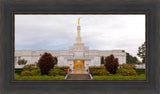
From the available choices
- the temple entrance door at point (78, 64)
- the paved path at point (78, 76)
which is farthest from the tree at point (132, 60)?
the paved path at point (78, 76)

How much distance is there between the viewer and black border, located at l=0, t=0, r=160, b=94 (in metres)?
2.05

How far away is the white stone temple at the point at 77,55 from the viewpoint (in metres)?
14.3

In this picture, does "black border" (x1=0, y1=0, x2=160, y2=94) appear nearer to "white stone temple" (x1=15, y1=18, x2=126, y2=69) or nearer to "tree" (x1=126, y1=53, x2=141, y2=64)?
"white stone temple" (x1=15, y1=18, x2=126, y2=69)

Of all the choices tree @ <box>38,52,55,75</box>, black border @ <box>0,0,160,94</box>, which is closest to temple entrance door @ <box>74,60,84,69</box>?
tree @ <box>38,52,55,75</box>

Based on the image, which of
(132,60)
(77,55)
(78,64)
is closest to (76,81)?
(78,64)

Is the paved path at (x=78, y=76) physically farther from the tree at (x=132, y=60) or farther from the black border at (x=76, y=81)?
the tree at (x=132, y=60)

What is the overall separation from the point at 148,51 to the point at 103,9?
34.2 inches

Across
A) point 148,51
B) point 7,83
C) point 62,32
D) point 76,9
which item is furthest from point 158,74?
point 62,32

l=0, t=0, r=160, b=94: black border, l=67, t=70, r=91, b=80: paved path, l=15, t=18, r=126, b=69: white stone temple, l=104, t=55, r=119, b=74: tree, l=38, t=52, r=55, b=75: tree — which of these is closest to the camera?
l=0, t=0, r=160, b=94: black border

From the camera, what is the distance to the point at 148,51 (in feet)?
6.88

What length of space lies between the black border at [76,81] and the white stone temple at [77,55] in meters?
11.8

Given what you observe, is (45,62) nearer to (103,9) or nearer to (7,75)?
(7,75)

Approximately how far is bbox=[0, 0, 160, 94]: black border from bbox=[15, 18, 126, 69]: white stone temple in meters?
11.8

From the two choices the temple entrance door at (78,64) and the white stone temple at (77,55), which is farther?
the white stone temple at (77,55)
